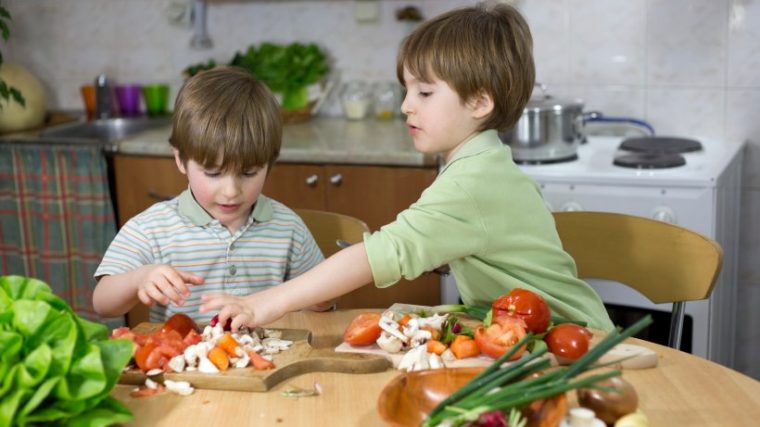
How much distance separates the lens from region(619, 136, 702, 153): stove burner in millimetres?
2754

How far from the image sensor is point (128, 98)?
363cm

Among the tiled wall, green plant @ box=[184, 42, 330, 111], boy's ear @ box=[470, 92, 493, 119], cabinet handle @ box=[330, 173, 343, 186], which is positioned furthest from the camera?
green plant @ box=[184, 42, 330, 111]

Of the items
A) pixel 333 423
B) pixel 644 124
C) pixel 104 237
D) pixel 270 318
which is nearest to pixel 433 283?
pixel 644 124

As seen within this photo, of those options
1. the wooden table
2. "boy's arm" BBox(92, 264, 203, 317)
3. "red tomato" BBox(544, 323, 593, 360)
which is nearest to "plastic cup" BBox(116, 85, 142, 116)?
"boy's arm" BBox(92, 264, 203, 317)

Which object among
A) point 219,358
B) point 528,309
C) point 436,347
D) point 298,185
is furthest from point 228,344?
point 298,185

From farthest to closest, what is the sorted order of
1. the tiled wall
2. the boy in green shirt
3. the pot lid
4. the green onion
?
the tiled wall
the pot lid
the boy in green shirt
the green onion

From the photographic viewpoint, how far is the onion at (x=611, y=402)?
1154 mm

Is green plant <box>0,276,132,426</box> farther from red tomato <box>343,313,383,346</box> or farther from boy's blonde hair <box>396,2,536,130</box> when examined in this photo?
boy's blonde hair <box>396,2,536,130</box>

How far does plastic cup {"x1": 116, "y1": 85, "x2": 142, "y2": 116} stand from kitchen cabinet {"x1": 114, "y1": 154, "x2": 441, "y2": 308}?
746 mm

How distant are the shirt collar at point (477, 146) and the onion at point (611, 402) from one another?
58 centimetres

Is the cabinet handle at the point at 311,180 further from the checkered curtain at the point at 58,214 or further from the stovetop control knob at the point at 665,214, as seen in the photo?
the stovetop control knob at the point at 665,214

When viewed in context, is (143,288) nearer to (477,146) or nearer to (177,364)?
(177,364)

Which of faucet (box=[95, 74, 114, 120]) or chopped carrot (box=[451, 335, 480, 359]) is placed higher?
faucet (box=[95, 74, 114, 120])

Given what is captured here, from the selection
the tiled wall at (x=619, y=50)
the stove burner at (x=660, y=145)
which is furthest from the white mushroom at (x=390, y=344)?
the tiled wall at (x=619, y=50)
